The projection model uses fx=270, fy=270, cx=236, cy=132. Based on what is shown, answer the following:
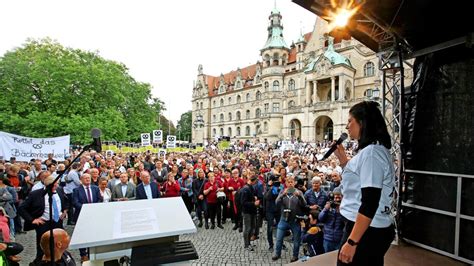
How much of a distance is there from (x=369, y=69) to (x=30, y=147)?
44.8 m

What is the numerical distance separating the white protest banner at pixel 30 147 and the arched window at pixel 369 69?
42978 millimetres

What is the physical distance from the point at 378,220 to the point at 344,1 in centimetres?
350

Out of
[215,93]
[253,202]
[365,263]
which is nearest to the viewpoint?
[365,263]

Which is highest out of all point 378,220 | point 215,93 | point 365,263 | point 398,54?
point 215,93

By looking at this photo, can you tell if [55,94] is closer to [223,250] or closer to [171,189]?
[171,189]

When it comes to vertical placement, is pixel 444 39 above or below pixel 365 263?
above

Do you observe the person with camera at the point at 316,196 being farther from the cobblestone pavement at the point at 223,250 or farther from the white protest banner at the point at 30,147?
the white protest banner at the point at 30,147

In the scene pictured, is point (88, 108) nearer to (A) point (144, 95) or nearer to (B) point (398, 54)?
(A) point (144, 95)

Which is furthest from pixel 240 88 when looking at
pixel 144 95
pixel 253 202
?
pixel 253 202

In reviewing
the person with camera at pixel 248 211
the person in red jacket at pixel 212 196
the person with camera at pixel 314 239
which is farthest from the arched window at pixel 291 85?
the person with camera at pixel 314 239

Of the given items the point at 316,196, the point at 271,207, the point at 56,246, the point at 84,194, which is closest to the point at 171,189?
the point at 84,194

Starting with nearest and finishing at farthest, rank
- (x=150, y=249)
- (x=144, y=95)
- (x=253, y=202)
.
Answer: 1. (x=150, y=249)
2. (x=253, y=202)
3. (x=144, y=95)

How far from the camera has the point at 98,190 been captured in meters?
6.54

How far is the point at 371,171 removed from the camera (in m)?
2.11
